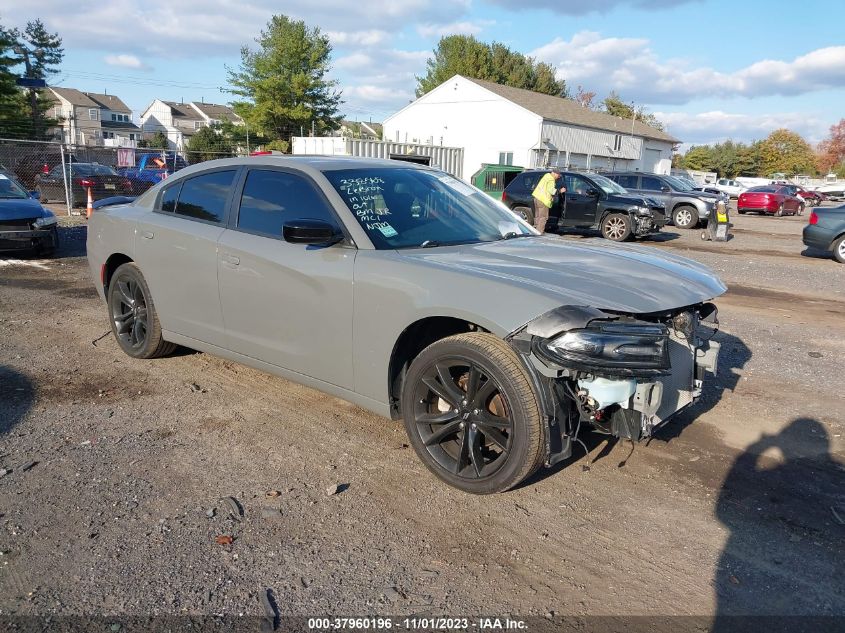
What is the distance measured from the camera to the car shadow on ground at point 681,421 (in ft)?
12.6

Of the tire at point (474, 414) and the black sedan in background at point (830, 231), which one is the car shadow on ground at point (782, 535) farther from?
the black sedan in background at point (830, 231)

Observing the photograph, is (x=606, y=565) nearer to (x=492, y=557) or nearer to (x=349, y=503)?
(x=492, y=557)

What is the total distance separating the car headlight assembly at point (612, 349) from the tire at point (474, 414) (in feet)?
0.78

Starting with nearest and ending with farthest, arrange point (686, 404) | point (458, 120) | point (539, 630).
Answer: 1. point (539, 630)
2. point (686, 404)
3. point (458, 120)

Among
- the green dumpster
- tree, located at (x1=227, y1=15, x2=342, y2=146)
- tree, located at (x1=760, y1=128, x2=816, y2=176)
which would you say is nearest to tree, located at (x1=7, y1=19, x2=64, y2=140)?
tree, located at (x1=227, y1=15, x2=342, y2=146)

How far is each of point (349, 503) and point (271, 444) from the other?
897 mm

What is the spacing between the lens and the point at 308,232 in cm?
369

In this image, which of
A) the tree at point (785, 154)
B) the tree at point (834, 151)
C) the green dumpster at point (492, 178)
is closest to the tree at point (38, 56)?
the green dumpster at point (492, 178)

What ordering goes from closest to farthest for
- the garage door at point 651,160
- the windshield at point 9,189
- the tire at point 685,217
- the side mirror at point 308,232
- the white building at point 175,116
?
the side mirror at point 308,232
the windshield at point 9,189
the tire at point 685,217
the garage door at point 651,160
the white building at point 175,116

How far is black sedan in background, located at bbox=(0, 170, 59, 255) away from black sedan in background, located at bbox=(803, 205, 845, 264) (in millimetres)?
15092

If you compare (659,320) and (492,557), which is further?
Result: (659,320)

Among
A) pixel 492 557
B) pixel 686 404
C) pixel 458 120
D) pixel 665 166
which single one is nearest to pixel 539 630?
pixel 492 557

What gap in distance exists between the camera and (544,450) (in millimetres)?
3152

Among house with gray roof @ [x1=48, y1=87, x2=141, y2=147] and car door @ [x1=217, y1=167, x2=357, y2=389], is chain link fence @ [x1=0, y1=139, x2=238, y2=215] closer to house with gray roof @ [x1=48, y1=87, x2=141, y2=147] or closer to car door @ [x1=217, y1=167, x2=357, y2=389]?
car door @ [x1=217, y1=167, x2=357, y2=389]
